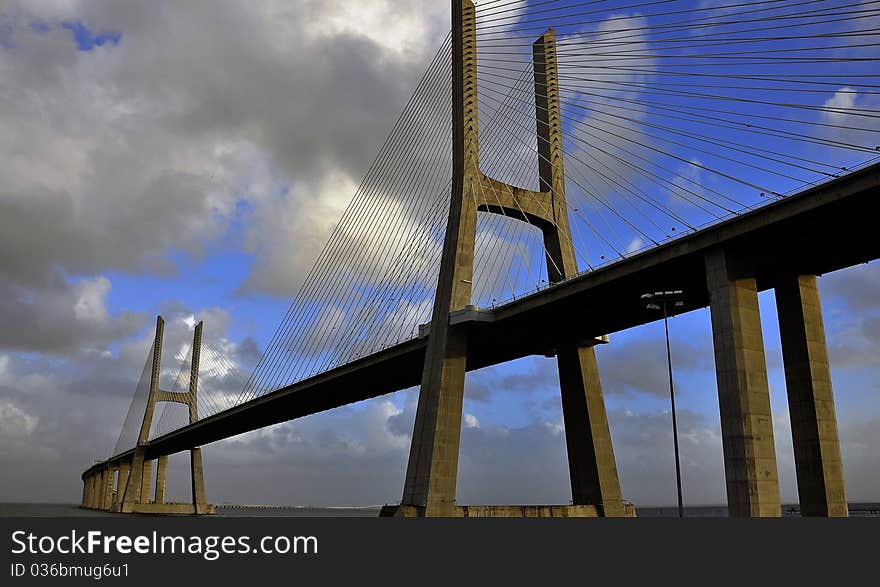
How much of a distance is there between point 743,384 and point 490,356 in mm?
22082

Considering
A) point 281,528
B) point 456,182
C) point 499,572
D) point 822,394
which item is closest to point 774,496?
point 822,394

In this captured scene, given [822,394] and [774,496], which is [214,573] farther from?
[822,394]

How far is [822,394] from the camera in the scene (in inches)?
1293

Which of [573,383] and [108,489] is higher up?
[108,489]

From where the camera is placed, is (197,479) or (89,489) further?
(89,489)

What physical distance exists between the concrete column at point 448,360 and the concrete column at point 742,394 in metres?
14.4

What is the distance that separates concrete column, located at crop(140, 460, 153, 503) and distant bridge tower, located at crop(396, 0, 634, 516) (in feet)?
285

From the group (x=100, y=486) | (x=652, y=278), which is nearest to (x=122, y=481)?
(x=100, y=486)

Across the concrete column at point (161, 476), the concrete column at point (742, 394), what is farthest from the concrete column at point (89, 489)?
the concrete column at point (742, 394)

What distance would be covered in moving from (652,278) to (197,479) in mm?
90555

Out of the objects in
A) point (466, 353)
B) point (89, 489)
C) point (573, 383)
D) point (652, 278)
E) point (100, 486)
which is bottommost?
point (573, 383)

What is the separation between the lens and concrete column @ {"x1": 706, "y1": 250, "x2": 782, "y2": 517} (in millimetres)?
28156

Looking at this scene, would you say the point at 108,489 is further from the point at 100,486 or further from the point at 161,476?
the point at 161,476

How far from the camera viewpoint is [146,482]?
119062 millimetres
